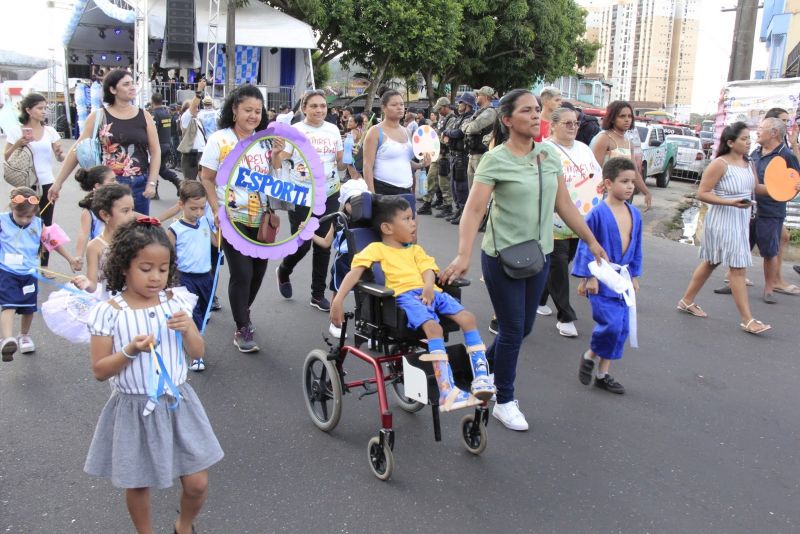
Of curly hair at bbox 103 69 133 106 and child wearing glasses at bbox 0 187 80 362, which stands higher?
curly hair at bbox 103 69 133 106

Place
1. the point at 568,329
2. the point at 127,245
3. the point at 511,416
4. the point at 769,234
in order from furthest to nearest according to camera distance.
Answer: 1. the point at 769,234
2. the point at 568,329
3. the point at 511,416
4. the point at 127,245

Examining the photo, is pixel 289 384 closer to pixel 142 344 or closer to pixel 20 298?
pixel 20 298

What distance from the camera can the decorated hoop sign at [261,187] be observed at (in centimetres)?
489

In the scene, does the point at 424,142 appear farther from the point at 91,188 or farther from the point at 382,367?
the point at 382,367

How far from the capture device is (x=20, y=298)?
503 cm

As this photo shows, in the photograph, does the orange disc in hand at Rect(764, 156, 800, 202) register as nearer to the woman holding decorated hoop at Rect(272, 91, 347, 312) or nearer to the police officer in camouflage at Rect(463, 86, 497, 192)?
the police officer in camouflage at Rect(463, 86, 497, 192)

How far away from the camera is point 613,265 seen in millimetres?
4742

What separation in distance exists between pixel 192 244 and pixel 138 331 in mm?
2427

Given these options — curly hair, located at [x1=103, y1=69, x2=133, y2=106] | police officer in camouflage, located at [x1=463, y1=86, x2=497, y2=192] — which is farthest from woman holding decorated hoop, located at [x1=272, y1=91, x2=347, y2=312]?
police officer in camouflage, located at [x1=463, y1=86, x2=497, y2=192]

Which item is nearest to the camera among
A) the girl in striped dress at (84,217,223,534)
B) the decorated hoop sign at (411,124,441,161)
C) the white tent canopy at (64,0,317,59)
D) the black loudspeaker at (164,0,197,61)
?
the girl in striped dress at (84,217,223,534)

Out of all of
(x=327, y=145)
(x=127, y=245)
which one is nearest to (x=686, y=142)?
(x=327, y=145)

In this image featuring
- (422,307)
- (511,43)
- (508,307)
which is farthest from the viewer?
(511,43)

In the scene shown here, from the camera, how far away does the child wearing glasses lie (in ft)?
16.3

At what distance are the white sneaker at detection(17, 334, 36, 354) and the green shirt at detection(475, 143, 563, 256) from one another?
11.4ft
